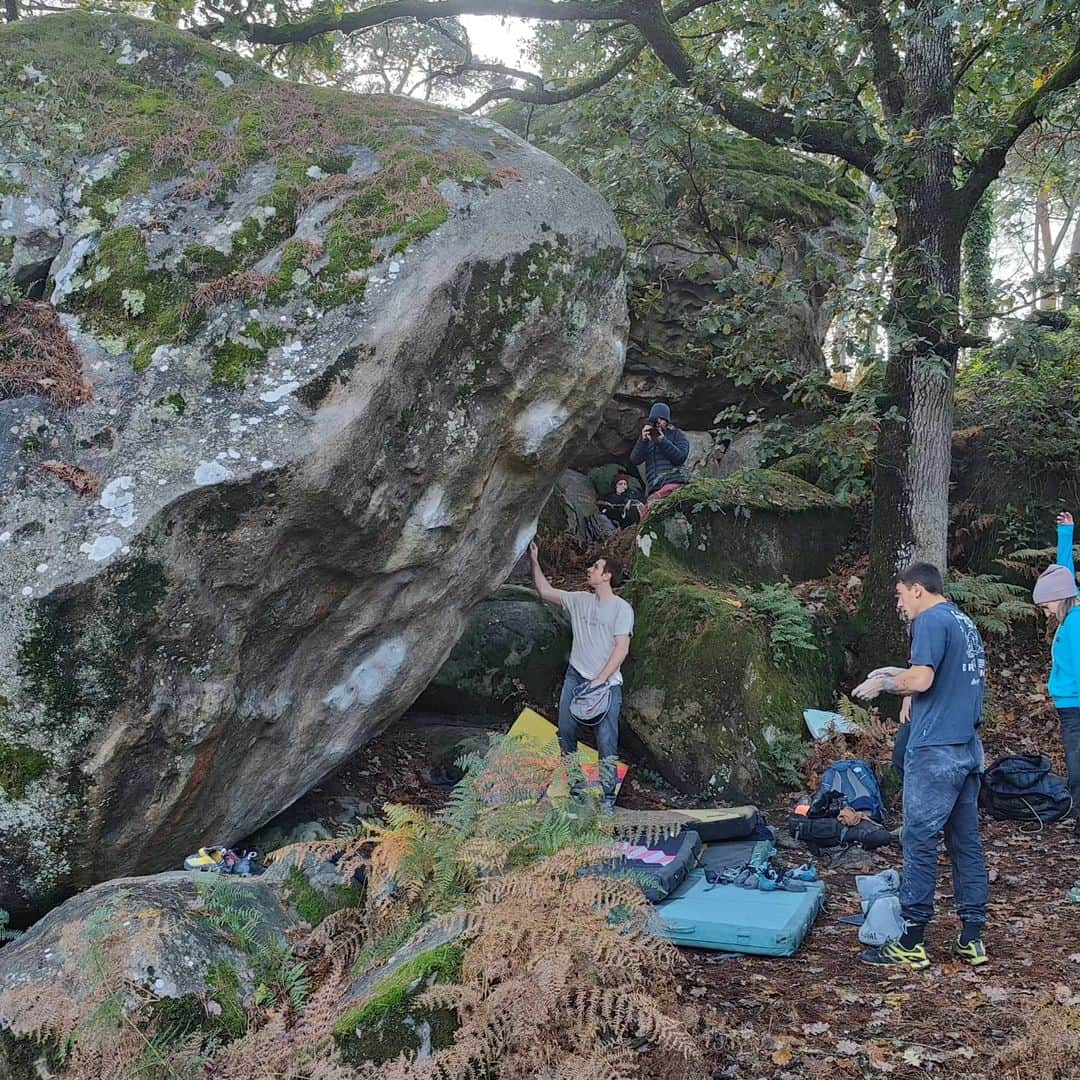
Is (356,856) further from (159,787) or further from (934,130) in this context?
(934,130)

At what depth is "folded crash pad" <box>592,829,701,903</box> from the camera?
225 inches

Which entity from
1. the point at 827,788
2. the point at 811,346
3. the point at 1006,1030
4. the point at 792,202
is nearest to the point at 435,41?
the point at 792,202

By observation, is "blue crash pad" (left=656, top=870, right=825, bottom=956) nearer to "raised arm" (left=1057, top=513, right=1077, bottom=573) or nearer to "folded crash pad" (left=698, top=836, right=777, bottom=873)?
"folded crash pad" (left=698, top=836, right=777, bottom=873)

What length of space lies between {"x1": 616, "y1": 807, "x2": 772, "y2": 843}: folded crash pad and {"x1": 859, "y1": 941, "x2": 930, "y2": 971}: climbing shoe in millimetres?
1885

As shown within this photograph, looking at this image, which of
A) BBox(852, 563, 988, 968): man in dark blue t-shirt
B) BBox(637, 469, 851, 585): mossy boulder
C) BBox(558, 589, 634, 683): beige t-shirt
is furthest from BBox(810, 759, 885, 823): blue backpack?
BBox(637, 469, 851, 585): mossy boulder

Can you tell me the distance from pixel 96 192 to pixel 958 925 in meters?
7.18

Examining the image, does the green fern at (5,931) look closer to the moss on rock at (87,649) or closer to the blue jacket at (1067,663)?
the moss on rock at (87,649)

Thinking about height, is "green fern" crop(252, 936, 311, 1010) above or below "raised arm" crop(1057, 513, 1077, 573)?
below

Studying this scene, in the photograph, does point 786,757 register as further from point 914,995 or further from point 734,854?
point 914,995

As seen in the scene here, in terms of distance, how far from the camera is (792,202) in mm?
13586

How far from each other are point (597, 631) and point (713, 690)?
1.37 metres

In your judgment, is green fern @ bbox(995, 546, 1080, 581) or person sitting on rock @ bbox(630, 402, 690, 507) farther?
person sitting on rock @ bbox(630, 402, 690, 507)

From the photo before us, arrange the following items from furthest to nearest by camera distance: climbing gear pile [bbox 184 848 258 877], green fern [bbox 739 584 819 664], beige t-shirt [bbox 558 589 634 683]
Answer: green fern [bbox 739 584 819 664] → beige t-shirt [bbox 558 589 634 683] → climbing gear pile [bbox 184 848 258 877]

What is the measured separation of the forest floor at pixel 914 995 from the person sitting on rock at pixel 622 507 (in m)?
6.12
